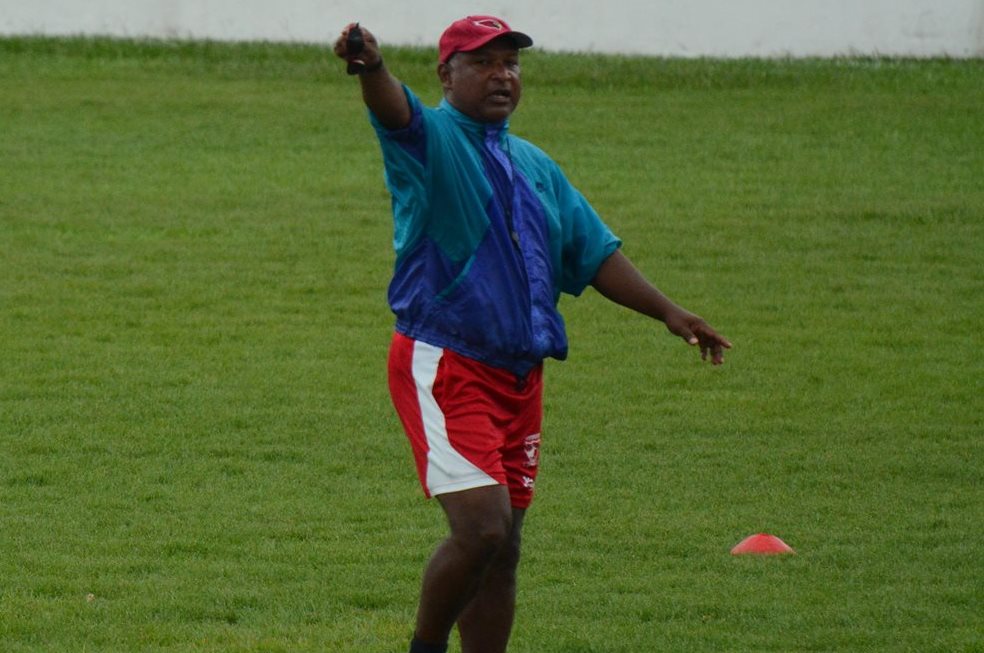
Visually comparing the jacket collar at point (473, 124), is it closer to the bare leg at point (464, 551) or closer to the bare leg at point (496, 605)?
the bare leg at point (464, 551)

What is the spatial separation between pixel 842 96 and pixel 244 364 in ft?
35.2

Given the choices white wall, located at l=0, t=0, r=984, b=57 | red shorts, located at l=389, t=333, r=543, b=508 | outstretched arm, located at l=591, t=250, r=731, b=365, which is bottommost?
red shorts, located at l=389, t=333, r=543, b=508

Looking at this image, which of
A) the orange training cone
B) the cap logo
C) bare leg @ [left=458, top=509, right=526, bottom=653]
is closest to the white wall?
the orange training cone

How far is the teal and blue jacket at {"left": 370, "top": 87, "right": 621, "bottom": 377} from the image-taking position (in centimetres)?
523

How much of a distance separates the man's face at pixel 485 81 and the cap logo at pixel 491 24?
0.04 metres

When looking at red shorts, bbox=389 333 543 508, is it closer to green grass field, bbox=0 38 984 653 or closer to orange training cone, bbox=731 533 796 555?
green grass field, bbox=0 38 984 653

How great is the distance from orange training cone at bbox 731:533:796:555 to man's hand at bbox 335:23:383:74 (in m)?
3.15

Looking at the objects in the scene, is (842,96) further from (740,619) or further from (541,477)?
(740,619)

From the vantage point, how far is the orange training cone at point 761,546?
7297 mm

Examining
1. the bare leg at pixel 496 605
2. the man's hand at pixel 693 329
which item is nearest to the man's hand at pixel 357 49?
the man's hand at pixel 693 329

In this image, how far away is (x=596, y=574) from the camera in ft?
23.2

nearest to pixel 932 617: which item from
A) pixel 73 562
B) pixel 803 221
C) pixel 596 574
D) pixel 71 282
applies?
pixel 596 574

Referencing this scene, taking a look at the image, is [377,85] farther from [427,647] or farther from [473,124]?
[427,647]

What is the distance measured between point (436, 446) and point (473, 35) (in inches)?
46.6
